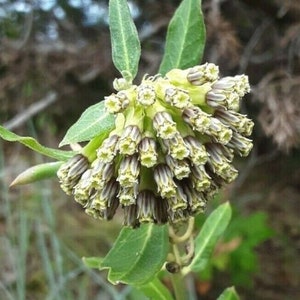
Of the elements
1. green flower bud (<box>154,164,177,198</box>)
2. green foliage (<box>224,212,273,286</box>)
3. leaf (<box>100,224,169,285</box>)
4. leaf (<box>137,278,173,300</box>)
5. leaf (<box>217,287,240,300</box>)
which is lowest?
green foliage (<box>224,212,273,286</box>)

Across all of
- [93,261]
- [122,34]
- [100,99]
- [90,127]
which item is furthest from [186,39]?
[100,99]

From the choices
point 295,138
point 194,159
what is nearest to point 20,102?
point 295,138

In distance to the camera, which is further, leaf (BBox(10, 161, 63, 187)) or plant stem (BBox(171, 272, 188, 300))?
plant stem (BBox(171, 272, 188, 300))

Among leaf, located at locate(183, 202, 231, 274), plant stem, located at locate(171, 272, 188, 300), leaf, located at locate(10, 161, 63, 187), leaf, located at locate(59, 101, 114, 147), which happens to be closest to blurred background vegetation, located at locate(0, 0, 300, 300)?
leaf, located at locate(183, 202, 231, 274)

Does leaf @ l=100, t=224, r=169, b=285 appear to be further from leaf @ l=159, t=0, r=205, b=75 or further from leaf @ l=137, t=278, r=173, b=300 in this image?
leaf @ l=159, t=0, r=205, b=75

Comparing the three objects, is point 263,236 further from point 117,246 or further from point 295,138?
point 117,246

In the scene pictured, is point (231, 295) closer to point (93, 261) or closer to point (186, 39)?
point (93, 261)

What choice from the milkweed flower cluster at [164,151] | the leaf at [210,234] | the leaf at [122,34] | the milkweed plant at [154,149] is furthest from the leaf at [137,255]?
the leaf at [122,34]
